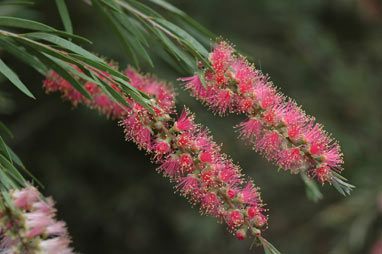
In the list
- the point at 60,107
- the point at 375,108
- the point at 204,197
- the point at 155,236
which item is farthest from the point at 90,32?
the point at 204,197

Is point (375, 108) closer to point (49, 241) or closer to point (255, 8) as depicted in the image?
point (255, 8)

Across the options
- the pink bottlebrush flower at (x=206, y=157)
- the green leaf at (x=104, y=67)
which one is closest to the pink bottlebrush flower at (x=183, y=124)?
the pink bottlebrush flower at (x=206, y=157)

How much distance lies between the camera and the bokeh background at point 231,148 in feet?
14.8

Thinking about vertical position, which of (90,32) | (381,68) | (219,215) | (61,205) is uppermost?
(381,68)

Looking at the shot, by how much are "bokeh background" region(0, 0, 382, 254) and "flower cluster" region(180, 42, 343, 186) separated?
2.53 meters

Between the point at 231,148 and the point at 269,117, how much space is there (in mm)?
2977

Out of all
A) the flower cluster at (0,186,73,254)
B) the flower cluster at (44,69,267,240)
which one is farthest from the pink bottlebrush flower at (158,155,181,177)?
the flower cluster at (0,186,73,254)

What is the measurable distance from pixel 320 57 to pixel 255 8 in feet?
2.87

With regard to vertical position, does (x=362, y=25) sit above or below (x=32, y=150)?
above

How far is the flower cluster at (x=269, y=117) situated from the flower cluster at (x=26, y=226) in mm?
674

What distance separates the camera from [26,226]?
5.37 feet

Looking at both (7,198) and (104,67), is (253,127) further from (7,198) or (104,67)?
(7,198)

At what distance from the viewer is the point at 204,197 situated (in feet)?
5.38

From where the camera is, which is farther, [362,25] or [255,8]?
[362,25]
